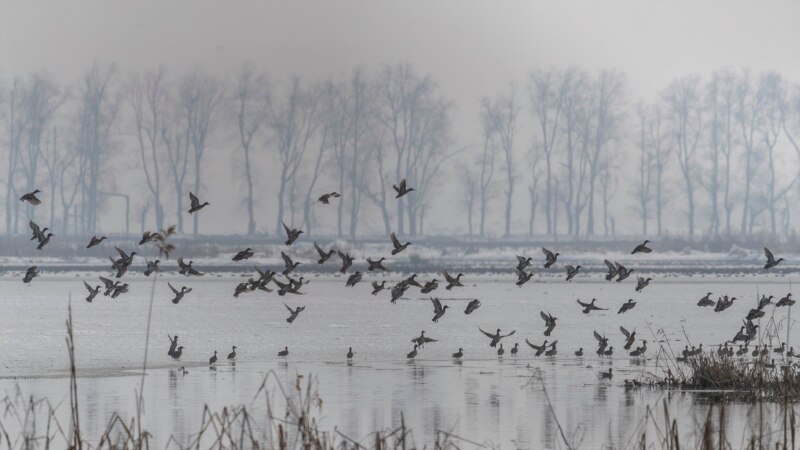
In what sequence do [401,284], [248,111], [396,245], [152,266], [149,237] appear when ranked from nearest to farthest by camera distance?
1. [149,237]
2. [152,266]
3. [396,245]
4. [401,284]
5. [248,111]

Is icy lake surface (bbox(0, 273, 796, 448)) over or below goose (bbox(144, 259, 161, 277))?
below

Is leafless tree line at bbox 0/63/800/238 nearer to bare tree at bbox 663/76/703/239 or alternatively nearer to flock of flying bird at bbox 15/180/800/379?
bare tree at bbox 663/76/703/239

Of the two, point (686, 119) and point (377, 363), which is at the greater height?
point (686, 119)

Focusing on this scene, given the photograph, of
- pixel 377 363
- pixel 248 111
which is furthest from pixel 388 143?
pixel 377 363

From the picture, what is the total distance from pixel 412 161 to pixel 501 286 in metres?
42.5

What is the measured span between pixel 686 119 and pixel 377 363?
2947 inches

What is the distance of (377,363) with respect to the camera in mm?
24094

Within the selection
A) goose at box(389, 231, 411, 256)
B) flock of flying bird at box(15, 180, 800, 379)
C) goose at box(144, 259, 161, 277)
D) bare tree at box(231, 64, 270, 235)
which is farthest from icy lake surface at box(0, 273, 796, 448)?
bare tree at box(231, 64, 270, 235)

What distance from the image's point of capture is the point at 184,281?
57500mm

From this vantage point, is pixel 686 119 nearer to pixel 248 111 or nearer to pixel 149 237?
pixel 248 111

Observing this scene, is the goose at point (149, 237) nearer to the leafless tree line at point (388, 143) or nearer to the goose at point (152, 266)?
the goose at point (152, 266)

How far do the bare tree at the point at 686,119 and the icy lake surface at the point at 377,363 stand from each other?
5103 cm

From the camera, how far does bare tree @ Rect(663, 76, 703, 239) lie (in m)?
96.1

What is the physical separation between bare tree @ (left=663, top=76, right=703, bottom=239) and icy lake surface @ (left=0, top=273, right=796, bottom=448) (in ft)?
167
